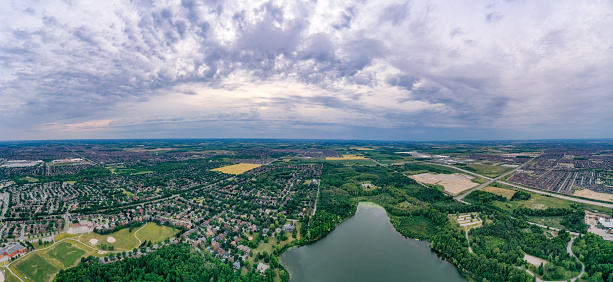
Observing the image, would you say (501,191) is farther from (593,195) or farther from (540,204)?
(593,195)

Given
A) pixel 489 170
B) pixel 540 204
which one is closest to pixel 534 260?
pixel 540 204

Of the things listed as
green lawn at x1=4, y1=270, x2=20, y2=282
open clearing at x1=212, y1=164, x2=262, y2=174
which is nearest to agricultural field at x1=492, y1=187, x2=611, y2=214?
green lawn at x1=4, y1=270, x2=20, y2=282

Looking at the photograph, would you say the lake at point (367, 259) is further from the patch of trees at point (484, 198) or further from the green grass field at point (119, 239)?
the patch of trees at point (484, 198)

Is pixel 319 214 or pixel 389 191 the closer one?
pixel 319 214

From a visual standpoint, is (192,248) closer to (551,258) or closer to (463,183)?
(551,258)

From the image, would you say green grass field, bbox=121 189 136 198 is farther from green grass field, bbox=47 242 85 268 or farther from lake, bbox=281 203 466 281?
lake, bbox=281 203 466 281

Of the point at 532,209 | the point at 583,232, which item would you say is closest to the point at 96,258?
the point at 583,232
